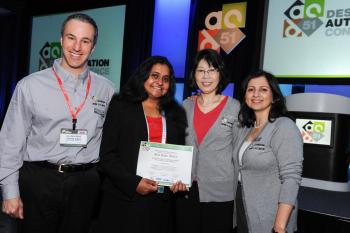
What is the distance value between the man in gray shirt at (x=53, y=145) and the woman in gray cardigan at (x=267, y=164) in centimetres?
87

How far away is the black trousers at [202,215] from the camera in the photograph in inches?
80.0

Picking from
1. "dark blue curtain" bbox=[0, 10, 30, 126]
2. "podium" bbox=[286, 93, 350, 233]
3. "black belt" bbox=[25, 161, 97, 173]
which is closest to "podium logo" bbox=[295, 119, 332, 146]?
→ "podium" bbox=[286, 93, 350, 233]

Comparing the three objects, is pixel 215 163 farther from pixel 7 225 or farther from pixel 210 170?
pixel 7 225

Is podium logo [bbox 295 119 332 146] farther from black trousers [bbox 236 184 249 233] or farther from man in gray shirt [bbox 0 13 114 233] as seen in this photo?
man in gray shirt [bbox 0 13 114 233]

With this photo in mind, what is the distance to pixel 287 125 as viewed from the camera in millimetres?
1914

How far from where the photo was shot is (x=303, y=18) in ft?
11.4

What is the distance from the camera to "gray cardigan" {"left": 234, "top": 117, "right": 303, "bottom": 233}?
184cm

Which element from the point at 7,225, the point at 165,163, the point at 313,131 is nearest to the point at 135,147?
the point at 165,163

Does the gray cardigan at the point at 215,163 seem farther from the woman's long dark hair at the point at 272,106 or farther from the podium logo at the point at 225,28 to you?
the podium logo at the point at 225,28

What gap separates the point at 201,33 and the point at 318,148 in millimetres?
2015

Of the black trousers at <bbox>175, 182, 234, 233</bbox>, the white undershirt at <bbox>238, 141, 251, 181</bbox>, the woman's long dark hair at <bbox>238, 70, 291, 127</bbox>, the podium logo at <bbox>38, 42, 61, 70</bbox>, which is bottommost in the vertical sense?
the black trousers at <bbox>175, 182, 234, 233</bbox>

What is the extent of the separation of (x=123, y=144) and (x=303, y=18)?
2.47m

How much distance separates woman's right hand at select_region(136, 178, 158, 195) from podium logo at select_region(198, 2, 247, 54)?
98.5 inches

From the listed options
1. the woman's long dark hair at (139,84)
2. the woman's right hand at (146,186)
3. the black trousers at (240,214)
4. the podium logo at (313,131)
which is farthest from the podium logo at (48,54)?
the black trousers at (240,214)
